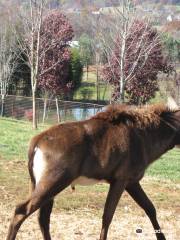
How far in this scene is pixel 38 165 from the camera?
16.7 ft

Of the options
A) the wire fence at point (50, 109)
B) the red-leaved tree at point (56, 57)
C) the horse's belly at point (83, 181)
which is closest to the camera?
the horse's belly at point (83, 181)

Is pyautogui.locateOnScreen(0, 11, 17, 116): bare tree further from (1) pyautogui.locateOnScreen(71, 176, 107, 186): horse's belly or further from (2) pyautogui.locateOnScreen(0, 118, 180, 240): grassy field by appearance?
(1) pyautogui.locateOnScreen(71, 176, 107, 186): horse's belly

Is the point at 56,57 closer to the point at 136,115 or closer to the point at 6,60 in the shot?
the point at 6,60

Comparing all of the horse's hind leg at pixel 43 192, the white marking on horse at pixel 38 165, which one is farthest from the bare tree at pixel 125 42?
→ the horse's hind leg at pixel 43 192

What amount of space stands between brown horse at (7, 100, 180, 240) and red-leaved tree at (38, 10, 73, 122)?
80.3 ft

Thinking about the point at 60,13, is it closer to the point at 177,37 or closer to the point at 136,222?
the point at 177,37

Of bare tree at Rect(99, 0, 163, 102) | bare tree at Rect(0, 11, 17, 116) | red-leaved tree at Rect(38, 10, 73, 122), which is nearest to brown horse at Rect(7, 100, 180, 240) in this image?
bare tree at Rect(99, 0, 163, 102)

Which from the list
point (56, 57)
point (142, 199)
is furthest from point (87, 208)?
point (56, 57)

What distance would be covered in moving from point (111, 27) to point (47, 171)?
22.9 meters

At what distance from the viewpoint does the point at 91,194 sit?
798 cm

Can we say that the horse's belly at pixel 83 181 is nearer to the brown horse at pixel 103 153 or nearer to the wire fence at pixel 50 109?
the brown horse at pixel 103 153

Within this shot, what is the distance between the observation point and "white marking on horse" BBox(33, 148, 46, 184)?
5.04 meters

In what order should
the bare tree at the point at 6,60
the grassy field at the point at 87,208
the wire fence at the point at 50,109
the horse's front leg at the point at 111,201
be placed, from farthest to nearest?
the bare tree at the point at 6,60 < the wire fence at the point at 50,109 < the grassy field at the point at 87,208 < the horse's front leg at the point at 111,201

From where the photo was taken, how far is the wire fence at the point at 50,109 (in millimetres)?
26094
